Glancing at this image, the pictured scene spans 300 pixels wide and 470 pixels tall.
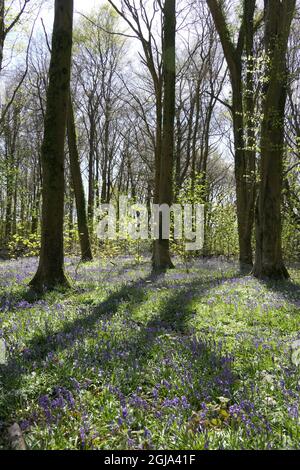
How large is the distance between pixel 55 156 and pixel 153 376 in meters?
6.79

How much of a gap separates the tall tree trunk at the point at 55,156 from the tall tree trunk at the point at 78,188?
845cm

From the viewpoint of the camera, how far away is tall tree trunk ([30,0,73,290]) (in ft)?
31.0

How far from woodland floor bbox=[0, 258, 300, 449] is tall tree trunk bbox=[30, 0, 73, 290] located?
7.64 feet

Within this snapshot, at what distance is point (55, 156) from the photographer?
948 centimetres

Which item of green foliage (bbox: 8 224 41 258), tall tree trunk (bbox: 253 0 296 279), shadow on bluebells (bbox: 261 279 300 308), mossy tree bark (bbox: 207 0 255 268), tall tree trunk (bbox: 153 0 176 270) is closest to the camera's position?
shadow on bluebells (bbox: 261 279 300 308)

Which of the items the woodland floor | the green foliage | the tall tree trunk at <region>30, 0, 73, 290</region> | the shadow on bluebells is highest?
the tall tree trunk at <region>30, 0, 73, 290</region>

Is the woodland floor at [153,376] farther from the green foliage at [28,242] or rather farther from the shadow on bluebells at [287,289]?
the green foliage at [28,242]

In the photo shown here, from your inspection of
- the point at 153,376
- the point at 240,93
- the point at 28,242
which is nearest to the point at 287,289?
the point at 153,376

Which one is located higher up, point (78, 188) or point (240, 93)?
point (240, 93)

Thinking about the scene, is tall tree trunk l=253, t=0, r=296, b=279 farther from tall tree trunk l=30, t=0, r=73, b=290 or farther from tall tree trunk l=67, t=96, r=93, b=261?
tall tree trunk l=67, t=96, r=93, b=261

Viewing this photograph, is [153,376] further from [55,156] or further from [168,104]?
[168,104]

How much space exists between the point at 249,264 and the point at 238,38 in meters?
9.08

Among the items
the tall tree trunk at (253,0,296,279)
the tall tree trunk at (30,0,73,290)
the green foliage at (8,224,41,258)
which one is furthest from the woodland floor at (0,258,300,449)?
the green foliage at (8,224,41,258)

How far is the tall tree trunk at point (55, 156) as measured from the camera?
945 cm
